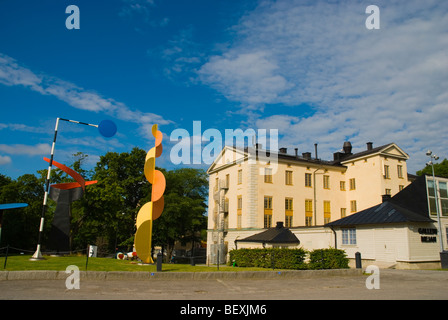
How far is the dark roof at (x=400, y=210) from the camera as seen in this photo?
26.4m

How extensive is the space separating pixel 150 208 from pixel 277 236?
1702 centimetres

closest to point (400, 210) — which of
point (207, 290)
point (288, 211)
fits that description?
point (288, 211)

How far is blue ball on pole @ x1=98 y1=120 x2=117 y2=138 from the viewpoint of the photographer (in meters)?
21.2

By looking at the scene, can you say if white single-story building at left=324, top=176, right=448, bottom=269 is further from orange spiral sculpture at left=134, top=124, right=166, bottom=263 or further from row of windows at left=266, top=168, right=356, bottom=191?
orange spiral sculpture at left=134, top=124, right=166, bottom=263

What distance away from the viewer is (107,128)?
70.3 feet

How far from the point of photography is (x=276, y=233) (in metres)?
34.9

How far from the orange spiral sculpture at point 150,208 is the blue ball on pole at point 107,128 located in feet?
7.91

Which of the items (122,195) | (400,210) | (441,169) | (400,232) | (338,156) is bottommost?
(400,232)

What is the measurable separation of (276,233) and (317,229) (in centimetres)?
435

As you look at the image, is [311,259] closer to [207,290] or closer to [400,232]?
[400,232]

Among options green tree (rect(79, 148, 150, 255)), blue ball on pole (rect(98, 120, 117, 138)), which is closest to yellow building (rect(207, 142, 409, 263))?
green tree (rect(79, 148, 150, 255))
